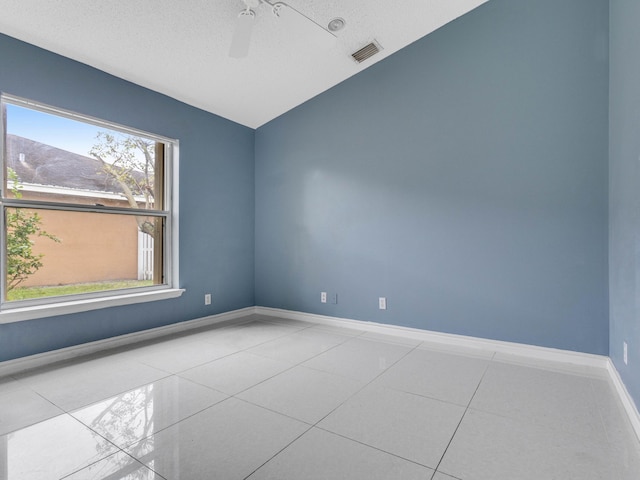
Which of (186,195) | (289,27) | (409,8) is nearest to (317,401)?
(186,195)

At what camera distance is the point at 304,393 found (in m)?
2.12

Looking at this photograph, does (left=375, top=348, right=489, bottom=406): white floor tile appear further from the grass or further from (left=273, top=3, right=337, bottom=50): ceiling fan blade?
(left=273, top=3, right=337, bottom=50): ceiling fan blade

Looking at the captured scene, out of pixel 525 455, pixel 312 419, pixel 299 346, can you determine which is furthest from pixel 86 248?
pixel 525 455

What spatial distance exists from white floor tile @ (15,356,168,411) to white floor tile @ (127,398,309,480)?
0.72m

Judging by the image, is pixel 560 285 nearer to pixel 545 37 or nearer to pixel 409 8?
pixel 545 37

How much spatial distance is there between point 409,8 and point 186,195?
2824 mm

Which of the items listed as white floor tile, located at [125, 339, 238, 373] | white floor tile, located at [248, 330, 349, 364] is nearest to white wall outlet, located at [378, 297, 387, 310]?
white floor tile, located at [248, 330, 349, 364]

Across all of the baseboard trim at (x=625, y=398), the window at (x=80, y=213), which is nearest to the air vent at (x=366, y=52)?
the window at (x=80, y=213)

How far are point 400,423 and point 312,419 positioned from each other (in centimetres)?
48

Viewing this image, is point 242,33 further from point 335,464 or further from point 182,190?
point 335,464

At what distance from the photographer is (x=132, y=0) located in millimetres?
2277

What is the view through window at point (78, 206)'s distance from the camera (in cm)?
253

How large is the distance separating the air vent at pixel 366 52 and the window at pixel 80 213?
7.00 feet

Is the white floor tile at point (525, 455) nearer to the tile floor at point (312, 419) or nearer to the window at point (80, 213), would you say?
the tile floor at point (312, 419)
